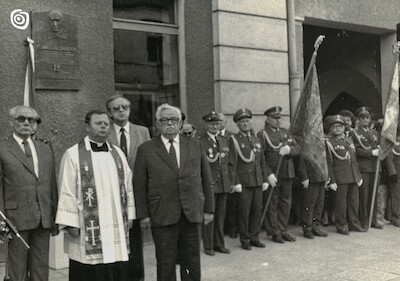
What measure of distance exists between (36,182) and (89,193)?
0.54m

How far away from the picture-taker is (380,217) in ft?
29.4

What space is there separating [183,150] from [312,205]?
11.8 ft

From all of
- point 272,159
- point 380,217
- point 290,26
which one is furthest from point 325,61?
point 272,159

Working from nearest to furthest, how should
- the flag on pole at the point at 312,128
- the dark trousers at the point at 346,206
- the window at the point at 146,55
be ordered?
the flag on pole at the point at 312,128 → the window at the point at 146,55 → the dark trousers at the point at 346,206

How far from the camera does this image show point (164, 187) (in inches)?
192

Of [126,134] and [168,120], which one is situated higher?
[168,120]

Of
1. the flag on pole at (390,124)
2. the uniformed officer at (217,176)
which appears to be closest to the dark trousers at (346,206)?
the flag on pole at (390,124)

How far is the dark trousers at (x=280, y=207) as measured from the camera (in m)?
7.79

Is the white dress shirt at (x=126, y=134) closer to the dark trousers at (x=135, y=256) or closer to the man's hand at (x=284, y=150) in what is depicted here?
the dark trousers at (x=135, y=256)

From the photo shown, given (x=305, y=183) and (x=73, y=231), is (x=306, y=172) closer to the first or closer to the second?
(x=305, y=183)

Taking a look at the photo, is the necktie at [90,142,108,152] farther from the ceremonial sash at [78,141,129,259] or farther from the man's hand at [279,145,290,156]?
the man's hand at [279,145,290,156]

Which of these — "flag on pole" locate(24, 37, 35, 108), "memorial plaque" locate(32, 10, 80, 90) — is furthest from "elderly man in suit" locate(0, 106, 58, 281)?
"memorial plaque" locate(32, 10, 80, 90)

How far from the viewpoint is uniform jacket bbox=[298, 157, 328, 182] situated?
7965mm

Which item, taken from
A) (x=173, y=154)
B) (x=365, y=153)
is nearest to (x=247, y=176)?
(x=365, y=153)
